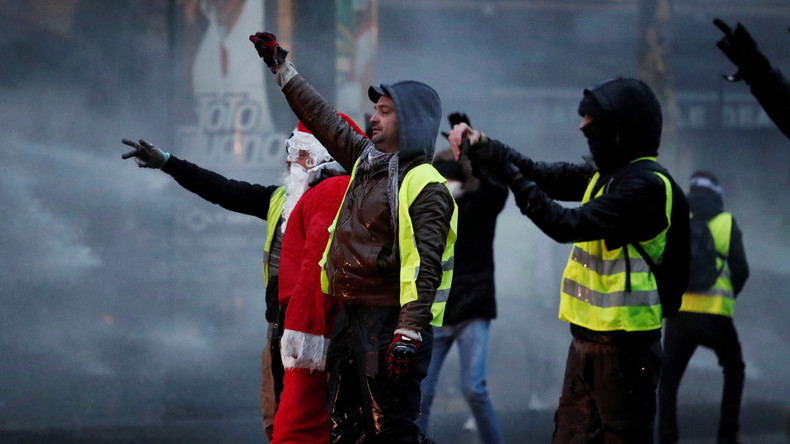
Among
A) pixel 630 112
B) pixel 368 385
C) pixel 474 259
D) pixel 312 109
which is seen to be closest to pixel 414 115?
pixel 312 109

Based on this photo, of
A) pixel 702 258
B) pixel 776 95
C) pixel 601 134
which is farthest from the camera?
pixel 702 258

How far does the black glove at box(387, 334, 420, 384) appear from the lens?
3.06 metres

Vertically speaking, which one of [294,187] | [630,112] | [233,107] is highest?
[233,107]

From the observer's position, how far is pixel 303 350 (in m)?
3.55

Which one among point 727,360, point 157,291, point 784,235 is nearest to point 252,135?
point 157,291

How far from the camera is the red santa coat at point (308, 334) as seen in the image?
140 inches

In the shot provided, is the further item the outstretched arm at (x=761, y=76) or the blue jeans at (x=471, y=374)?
the blue jeans at (x=471, y=374)

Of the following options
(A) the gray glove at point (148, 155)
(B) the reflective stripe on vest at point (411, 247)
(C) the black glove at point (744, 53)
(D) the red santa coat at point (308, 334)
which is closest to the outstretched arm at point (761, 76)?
(C) the black glove at point (744, 53)

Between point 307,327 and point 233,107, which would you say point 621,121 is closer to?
point 307,327

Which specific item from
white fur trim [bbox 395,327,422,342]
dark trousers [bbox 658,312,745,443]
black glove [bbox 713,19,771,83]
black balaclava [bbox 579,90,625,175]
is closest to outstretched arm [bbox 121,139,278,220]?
white fur trim [bbox 395,327,422,342]

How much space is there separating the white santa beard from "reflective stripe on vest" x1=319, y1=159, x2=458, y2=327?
554 millimetres

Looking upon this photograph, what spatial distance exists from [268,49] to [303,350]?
114 cm

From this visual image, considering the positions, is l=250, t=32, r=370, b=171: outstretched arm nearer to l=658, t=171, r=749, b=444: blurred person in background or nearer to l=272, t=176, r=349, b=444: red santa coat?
l=272, t=176, r=349, b=444: red santa coat

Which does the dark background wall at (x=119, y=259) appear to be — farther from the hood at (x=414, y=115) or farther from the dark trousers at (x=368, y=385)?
the hood at (x=414, y=115)
